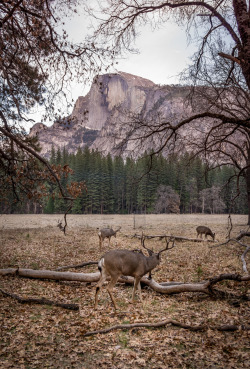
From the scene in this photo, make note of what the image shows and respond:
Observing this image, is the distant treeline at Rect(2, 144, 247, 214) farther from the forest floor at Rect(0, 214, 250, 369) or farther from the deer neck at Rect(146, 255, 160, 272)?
the forest floor at Rect(0, 214, 250, 369)

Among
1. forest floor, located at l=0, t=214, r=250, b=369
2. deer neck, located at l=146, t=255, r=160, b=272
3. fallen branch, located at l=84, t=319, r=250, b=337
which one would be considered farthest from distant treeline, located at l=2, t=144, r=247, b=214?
fallen branch, located at l=84, t=319, r=250, b=337

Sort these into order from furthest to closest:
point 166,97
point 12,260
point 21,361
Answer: point 12,260 < point 166,97 < point 21,361

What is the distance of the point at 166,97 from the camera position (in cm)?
812

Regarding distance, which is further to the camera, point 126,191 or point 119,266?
point 126,191

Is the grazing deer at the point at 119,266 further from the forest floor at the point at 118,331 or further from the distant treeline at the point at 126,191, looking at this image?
the distant treeline at the point at 126,191

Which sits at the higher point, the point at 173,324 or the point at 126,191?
the point at 126,191

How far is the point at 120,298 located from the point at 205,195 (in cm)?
5587

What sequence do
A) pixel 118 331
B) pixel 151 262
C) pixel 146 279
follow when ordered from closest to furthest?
pixel 118 331, pixel 151 262, pixel 146 279

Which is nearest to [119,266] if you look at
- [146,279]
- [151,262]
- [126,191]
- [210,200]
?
[151,262]

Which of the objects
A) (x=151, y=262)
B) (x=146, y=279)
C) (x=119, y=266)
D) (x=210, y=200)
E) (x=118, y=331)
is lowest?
A: (x=118, y=331)

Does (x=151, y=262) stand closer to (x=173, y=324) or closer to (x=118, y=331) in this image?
(x=173, y=324)

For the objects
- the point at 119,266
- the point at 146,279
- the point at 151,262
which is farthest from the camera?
the point at 146,279

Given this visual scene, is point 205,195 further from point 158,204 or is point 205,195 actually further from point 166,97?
point 166,97

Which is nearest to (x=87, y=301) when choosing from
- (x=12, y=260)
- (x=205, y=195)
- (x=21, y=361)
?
(x=21, y=361)
